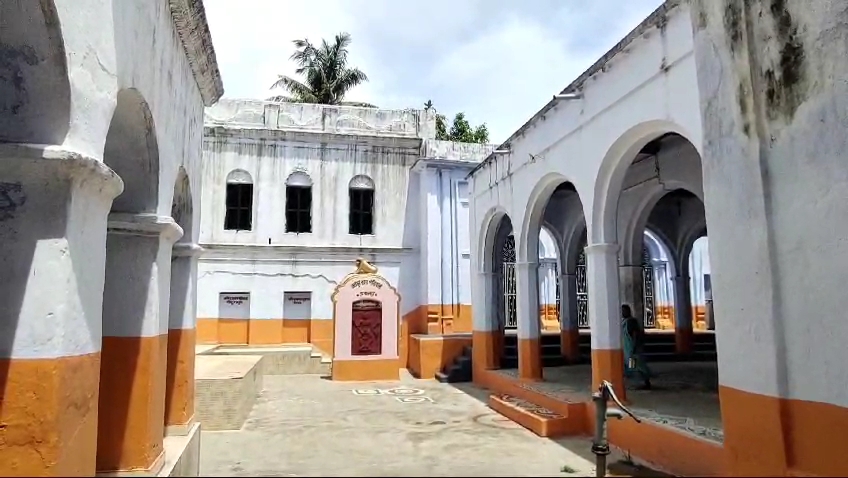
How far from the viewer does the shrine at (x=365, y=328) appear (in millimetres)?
14562

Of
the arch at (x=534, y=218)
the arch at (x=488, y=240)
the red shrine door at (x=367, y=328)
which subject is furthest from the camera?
the red shrine door at (x=367, y=328)

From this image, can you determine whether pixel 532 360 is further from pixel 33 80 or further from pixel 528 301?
pixel 33 80

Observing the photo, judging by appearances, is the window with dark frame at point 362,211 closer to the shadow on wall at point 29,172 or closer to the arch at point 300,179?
the arch at point 300,179

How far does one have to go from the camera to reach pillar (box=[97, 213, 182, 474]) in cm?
504

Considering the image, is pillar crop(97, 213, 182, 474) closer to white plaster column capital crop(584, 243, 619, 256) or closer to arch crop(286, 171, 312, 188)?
white plaster column capital crop(584, 243, 619, 256)

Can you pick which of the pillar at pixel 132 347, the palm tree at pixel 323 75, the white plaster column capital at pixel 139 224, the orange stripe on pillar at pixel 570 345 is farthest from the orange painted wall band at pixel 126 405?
the palm tree at pixel 323 75

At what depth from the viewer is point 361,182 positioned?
61.1ft

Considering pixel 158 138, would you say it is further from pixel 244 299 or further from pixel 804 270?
pixel 244 299

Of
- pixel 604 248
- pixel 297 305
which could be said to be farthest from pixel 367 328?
pixel 604 248

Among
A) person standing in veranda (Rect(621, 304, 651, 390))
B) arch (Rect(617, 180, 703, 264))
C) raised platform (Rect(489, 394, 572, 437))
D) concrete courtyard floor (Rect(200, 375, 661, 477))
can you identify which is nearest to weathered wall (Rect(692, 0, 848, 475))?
concrete courtyard floor (Rect(200, 375, 661, 477))

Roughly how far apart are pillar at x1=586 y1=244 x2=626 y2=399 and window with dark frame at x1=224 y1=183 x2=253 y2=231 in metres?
12.0

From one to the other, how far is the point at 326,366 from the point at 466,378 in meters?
A: 3.68

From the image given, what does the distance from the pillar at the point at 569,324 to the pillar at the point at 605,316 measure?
582cm

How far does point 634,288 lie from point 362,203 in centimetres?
852
